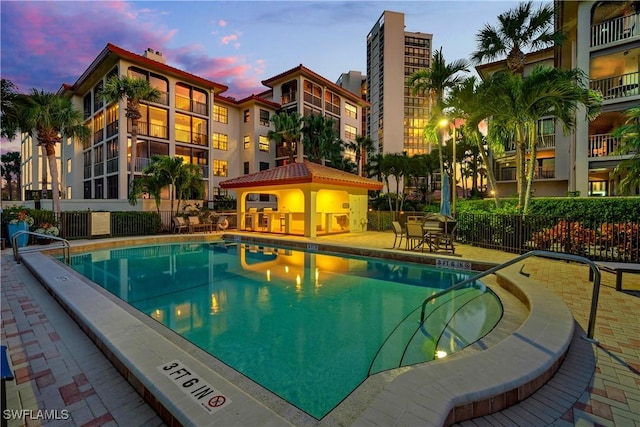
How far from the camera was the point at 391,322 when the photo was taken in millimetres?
5156

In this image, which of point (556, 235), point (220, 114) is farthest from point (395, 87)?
point (556, 235)

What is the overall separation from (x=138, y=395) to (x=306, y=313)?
327 cm

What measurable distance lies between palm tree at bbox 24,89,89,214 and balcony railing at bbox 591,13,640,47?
29.7 m

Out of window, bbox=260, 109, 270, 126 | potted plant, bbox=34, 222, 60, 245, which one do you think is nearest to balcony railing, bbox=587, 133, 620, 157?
window, bbox=260, 109, 270, 126

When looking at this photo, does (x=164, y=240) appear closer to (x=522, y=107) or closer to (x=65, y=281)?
(x=65, y=281)

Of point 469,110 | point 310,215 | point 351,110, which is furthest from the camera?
point 351,110

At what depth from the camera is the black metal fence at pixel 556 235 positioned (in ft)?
25.7

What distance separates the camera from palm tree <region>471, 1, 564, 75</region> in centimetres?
1382

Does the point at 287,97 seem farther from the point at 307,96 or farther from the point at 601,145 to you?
the point at 601,145

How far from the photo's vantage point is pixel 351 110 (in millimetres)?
37375

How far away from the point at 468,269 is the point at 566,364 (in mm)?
5654

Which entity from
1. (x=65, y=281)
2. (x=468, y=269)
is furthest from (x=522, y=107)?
(x=65, y=281)

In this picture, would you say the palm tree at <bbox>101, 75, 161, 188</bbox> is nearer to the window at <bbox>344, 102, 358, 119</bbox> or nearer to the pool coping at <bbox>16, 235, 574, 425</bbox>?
the pool coping at <bbox>16, 235, 574, 425</bbox>

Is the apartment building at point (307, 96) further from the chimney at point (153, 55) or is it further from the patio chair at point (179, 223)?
the patio chair at point (179, 223)
